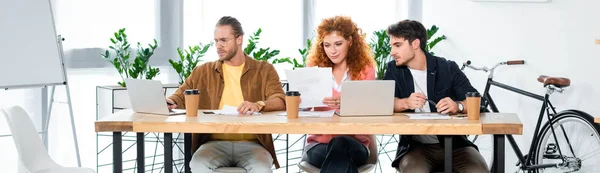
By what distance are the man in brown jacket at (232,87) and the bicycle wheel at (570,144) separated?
1.63m

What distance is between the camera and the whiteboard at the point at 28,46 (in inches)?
182

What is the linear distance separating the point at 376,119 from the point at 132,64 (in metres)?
2.18

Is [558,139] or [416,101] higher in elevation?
[416,101]

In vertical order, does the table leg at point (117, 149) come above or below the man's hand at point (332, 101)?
below

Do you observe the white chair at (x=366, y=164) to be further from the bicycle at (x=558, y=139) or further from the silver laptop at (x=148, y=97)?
Result: the bicycle at (x=558, y=139)

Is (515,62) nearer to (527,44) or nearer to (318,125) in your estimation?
(527,44)

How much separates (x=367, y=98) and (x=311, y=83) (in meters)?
0.35

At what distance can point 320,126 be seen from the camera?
3.42 m

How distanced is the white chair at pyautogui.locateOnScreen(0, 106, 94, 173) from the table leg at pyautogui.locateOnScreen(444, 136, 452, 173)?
4.96 feet

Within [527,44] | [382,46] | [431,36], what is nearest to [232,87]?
[382,46]

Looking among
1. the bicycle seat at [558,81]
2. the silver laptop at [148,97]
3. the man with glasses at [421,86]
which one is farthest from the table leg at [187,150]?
the bicycle seat at [558,81]

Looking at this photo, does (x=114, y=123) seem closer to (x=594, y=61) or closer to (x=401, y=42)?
(x=401, y=42)

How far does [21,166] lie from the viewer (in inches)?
141

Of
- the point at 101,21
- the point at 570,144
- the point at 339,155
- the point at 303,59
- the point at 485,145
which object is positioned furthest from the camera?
the point at 303,59
